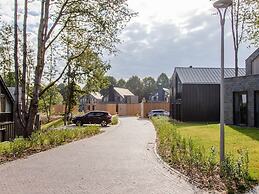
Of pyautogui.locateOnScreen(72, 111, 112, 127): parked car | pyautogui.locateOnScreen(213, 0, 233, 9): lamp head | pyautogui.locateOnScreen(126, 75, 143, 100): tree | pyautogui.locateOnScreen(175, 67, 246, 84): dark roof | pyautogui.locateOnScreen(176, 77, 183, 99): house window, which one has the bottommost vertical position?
pyautogui.locateOnScreen(72, 111, 112, 127): parked car

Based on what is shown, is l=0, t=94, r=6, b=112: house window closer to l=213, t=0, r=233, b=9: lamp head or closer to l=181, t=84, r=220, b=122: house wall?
l=181, t=84, r=220, b=122: house wall

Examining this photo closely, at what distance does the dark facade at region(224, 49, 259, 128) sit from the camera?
26.0 meters

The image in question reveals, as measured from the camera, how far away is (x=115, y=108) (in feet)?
221

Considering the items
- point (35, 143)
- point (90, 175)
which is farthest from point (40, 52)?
point (90, 175)

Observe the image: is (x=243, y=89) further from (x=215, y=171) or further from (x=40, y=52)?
(x=215, y=171)

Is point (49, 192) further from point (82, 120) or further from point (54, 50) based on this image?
point (82, 120)

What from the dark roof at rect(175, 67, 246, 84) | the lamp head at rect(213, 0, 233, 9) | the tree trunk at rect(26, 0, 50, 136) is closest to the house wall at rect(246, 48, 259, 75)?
the dark roof at rect(175, 67, 246, 84)

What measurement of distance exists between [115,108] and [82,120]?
30.2 m

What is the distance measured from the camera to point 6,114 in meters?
26.6

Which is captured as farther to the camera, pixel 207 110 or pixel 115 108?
pixel 115 108

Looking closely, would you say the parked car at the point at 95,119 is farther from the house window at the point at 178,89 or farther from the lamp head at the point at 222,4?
the lamp head at the point at 222,4

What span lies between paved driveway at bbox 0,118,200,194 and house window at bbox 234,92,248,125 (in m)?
14.7

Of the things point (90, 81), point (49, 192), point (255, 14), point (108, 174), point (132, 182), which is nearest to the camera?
point (49, 192)

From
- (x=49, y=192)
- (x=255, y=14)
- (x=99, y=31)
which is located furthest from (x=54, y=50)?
(x=49, y=192)
